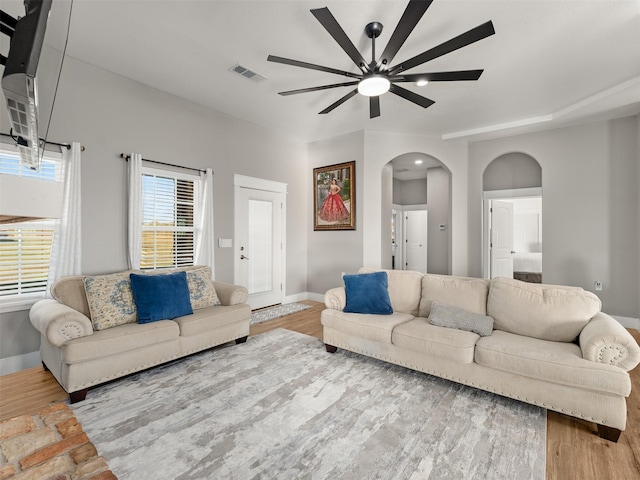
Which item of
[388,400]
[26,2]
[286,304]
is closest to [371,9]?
[26,2]

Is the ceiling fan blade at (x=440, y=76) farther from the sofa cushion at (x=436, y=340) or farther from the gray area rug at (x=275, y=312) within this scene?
the gray area rug at (x=275, y=312)

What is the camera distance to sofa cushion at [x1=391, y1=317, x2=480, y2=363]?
2.49 metres

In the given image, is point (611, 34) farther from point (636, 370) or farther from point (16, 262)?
point (16, 262)

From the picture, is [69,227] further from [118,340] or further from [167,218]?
[118,340]

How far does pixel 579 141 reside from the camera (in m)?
4.68

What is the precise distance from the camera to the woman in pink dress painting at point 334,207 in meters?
5.58

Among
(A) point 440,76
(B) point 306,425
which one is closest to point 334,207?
(A) point 440,76

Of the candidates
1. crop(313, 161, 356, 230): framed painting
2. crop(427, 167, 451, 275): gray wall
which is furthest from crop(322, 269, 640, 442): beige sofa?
crop(427, 167, 451, 275): gray wall

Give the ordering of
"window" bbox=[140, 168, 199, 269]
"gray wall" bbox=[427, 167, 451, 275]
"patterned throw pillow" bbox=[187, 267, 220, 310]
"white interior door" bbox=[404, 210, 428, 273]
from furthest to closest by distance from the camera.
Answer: "white interior door" bbox=[404, 210, 428, 273] < "gray wall" bbox=[427, 167, 451, 275] < "window" bbox=[140, 168, 199, 269] < "patterned throw pillow" bbox=[187, 267, 220, 310]

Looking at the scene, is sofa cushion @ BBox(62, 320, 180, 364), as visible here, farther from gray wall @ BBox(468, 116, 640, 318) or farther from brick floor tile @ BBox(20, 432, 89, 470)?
gray wall @ BBox(468, 116, 640, 318)

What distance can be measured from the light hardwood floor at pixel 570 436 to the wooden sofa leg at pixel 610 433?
3 centimetres

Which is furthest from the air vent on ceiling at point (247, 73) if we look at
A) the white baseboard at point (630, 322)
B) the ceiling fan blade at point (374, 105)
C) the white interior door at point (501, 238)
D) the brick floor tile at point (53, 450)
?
the white baseboard at point (630, 322)

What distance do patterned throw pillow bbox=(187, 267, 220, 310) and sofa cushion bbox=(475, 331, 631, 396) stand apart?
2.71 m

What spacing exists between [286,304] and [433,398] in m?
3.49
